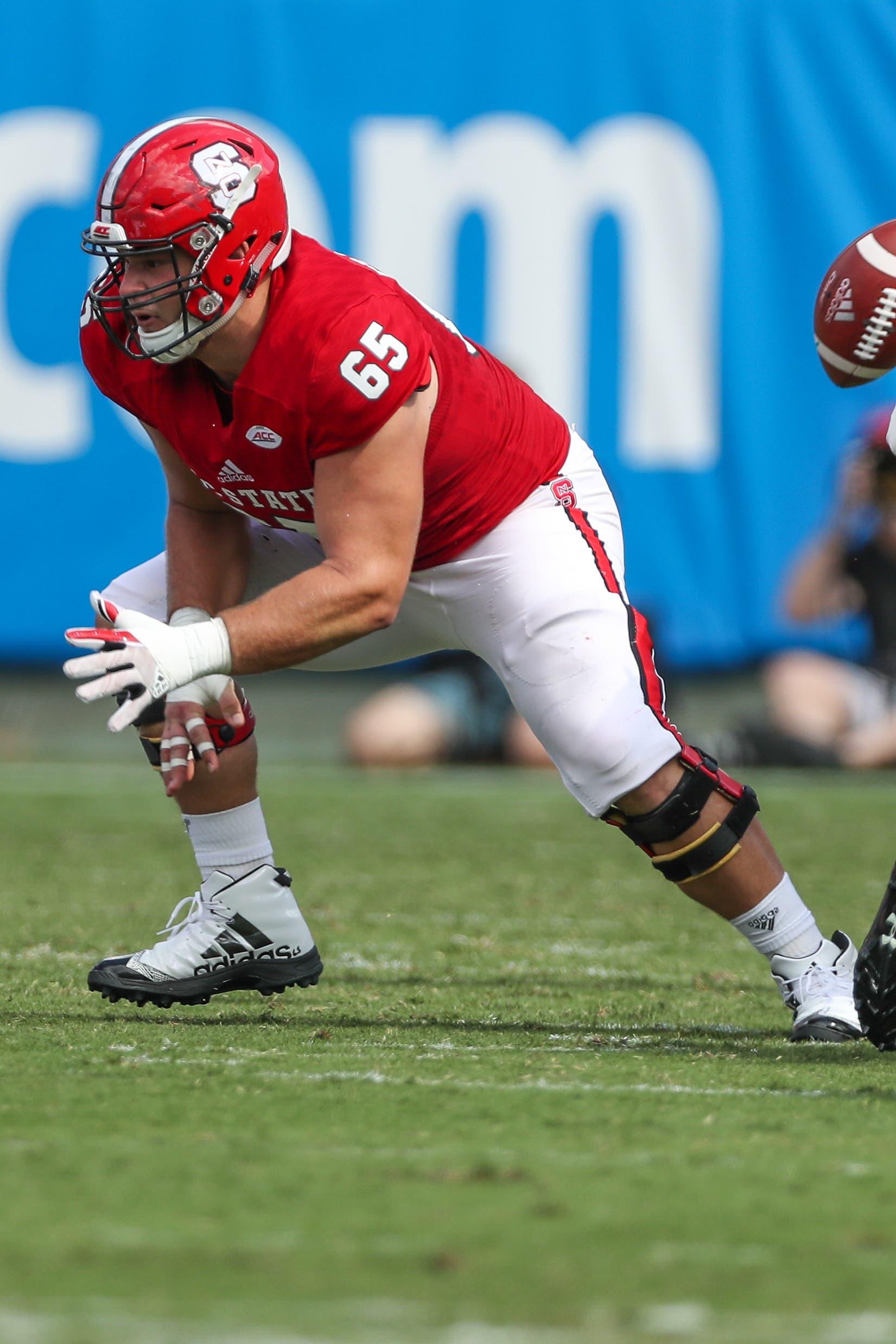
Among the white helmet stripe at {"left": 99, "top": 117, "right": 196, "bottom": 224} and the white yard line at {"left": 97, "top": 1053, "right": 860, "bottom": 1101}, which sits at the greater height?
the white helmet stripe at {"left": 99, "top": 117, "right": 196, "bottom": 224}

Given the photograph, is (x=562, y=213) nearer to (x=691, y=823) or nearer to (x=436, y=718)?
(x=436, y=718)

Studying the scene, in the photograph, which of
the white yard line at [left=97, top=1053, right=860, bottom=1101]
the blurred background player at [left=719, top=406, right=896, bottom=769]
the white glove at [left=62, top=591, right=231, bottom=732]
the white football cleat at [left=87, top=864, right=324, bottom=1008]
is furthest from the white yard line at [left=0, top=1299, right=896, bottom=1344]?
the blurred background player at [left=719, top=406, right=896, bottom=769]

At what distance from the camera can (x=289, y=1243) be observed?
187 cm

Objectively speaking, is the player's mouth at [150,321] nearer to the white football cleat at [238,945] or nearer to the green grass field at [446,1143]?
the white football cleat at [238,945]

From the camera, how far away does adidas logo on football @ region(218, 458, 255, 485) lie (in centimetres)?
326

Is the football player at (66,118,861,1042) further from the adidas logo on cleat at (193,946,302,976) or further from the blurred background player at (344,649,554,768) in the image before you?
the blurred background player at (344,649,554,768)

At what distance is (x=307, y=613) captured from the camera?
119 inches

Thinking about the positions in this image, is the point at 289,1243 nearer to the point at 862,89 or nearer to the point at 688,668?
the point at 688,668

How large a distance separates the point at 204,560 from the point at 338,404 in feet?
2.00

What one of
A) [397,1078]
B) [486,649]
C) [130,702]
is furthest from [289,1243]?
[486,649]

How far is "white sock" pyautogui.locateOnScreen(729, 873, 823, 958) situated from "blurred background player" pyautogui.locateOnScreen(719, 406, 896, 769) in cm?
475

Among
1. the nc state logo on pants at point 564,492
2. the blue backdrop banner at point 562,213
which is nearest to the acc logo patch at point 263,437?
the nc state logo on pants at point 564,492

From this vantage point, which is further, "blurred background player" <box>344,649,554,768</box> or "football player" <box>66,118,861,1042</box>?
"blurred background player" <box>344,649,554,768</box>

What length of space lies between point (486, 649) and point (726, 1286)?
1735mm
